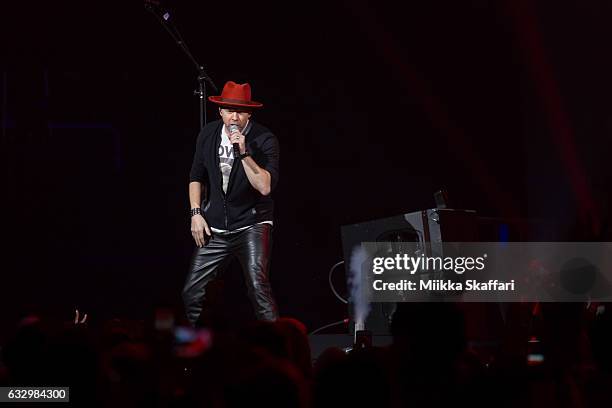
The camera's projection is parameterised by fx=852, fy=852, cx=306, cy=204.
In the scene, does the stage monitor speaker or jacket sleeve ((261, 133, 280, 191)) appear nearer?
jacket sleeve ((261, 133, 280, 191))

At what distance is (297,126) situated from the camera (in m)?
8.50

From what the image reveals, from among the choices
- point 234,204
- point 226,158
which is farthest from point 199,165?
point 234,204

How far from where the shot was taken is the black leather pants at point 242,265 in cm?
592

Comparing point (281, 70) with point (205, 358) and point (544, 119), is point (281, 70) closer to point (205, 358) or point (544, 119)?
point (544, 119)

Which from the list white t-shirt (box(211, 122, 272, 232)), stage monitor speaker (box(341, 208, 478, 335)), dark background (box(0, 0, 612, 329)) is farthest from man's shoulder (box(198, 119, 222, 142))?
dark background (box(0, 0, 612, 329))

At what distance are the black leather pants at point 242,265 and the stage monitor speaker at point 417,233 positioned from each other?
4.43 ft

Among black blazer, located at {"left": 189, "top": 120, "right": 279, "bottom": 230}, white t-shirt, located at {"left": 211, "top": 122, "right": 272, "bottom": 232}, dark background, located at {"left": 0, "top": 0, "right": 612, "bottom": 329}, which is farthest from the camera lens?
dark background, located at {"left": 0, "top": 0, "right": 612, "bottom": 329}

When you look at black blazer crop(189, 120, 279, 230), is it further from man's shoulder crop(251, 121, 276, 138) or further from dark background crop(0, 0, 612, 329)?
dark background crop(0, 0, 612, 329)

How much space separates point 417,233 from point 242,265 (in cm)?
167

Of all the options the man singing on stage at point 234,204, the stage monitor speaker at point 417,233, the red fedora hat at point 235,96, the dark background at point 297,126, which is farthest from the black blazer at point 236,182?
the dark background at point 297,126

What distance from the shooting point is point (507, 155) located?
9.05m

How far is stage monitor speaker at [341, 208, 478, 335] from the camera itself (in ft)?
22.5

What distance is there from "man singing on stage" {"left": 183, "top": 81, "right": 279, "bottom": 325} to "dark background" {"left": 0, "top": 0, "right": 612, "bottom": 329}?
5.97 feet

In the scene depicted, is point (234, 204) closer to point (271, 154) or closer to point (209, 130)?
point (271, 154)
